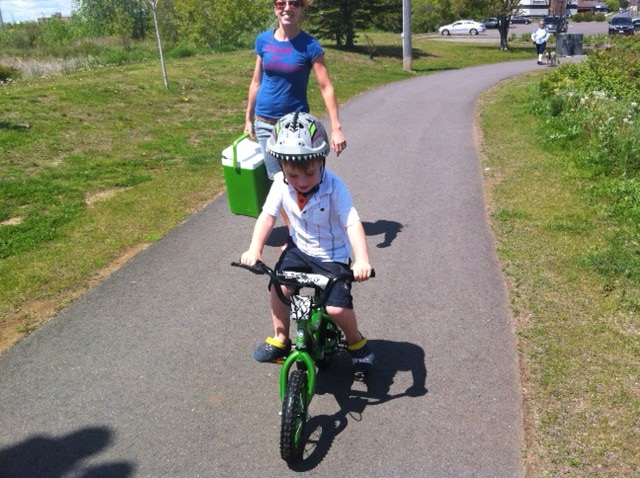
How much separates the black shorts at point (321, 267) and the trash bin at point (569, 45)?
95.6 ft

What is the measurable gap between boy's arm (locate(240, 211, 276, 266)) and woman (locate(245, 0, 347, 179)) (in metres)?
1.59

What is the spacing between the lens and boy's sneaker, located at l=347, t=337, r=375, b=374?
12.9ft

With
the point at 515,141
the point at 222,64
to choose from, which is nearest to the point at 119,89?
the point at 222,64

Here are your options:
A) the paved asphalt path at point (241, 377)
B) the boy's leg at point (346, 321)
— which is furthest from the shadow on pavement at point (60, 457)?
the boy's leg at point (346, 321)

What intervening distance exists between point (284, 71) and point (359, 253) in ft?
8.04

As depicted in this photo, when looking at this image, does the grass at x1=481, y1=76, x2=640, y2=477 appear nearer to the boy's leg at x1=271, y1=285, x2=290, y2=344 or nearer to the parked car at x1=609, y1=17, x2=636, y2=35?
the boy's leg at x1=271, y1=285, x2=290, y2=344

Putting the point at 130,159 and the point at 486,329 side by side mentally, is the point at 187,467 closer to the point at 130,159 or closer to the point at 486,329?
the point at 486,329

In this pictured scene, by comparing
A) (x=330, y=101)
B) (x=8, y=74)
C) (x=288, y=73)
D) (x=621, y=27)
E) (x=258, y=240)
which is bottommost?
(x=621, y=27)

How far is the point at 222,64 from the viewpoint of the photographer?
20391mm

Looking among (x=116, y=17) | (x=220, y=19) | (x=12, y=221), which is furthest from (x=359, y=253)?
(x=116, y=17)

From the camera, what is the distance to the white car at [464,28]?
169 feet

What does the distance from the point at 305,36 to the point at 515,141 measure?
21.5 ft

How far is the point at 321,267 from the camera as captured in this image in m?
3.62

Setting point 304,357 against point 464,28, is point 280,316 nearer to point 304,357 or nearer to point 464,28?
point 304,357
